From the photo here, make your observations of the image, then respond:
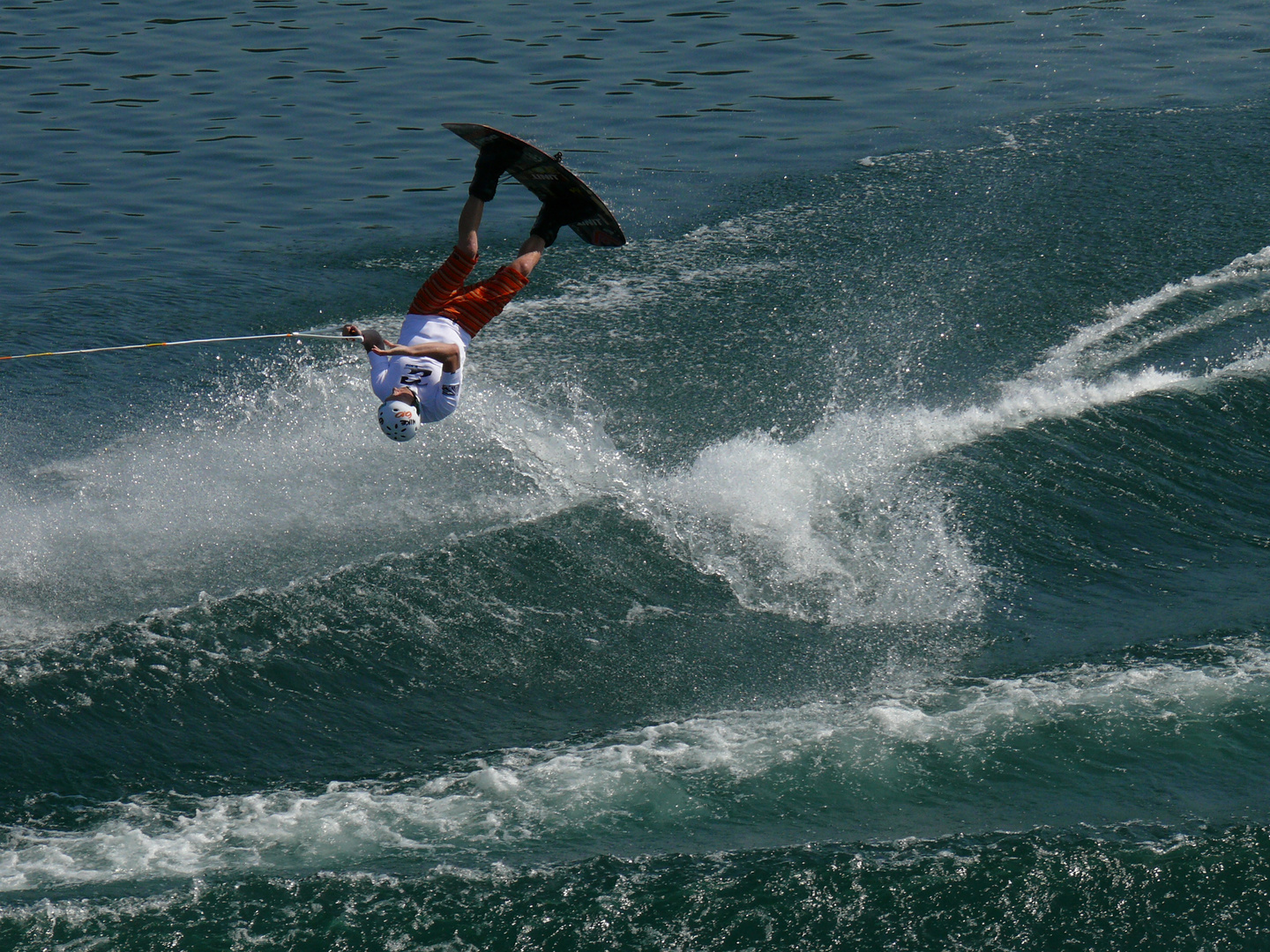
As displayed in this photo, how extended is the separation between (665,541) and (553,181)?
317cm

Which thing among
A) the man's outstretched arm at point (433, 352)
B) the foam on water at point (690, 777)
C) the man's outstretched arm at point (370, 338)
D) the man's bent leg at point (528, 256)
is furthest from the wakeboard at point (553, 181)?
the foam on water at point (690, 777)

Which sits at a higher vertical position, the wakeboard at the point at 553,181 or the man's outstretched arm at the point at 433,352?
the wakeboard at the point at 553,181

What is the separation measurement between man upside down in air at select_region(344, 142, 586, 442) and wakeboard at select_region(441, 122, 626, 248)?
0.09 meters

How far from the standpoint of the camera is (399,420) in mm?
9016

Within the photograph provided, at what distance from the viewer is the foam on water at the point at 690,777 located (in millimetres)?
8297

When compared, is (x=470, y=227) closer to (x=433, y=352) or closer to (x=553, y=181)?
(x=553, y=181)

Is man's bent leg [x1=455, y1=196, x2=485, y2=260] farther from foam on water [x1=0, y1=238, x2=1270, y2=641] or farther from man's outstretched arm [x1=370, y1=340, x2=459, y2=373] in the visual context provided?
foam on water [x1=0, y1=238, x2=1270, y2=641]

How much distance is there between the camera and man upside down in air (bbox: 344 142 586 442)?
9.62m

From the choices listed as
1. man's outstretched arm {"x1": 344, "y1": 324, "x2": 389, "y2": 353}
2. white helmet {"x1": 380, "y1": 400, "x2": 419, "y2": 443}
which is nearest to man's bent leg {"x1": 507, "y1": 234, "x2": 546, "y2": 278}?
man's outstretched arm {"x1": 344, "y1": 324, "x2": 389, "y2": 353}

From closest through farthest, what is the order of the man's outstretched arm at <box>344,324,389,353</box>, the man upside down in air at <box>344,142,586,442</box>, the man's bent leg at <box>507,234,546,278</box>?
the man's outstretched arm at <box>344,324,389,353</box> → the man upside down in air at <box>344,142,586,442</box> → the man's bent leg at <box>507,234,546,278</box>

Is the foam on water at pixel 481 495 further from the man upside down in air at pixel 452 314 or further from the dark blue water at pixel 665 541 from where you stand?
the man upside down in air at pixel 452 314

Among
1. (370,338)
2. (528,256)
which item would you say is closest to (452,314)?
(528,256)

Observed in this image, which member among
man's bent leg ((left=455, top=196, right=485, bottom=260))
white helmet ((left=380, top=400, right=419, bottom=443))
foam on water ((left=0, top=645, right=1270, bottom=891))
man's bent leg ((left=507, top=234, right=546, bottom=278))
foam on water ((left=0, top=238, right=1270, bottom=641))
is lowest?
foam on water ((left=0, top=645, right=1270, bottom=891))

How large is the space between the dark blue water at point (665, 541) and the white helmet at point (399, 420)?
1.98 m
